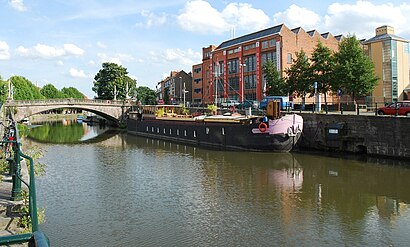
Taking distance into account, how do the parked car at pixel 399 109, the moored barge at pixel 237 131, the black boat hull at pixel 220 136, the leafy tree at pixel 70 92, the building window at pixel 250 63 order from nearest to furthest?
the parked car at pixel 399 109, the moored barge at pixel 237 131, the black boat hull at pixel 220 136, the building window at pixel 250 63, the leafy tree at pixel 70 92

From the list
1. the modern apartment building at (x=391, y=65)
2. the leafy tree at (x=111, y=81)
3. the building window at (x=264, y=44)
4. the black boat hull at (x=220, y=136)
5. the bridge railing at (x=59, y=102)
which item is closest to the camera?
the black boat hull at (x=220, y=136)

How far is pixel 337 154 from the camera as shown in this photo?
32.6 metres

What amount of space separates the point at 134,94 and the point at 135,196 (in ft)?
300

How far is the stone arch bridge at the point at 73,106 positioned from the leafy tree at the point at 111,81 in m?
24.5

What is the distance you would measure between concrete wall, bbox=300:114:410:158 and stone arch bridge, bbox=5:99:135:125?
47311mm

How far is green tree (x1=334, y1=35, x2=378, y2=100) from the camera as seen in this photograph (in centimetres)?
4341

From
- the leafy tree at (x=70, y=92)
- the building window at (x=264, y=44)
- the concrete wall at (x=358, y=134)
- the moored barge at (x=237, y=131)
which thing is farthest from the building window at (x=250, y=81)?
the leafy tree at (x=70, y=92)

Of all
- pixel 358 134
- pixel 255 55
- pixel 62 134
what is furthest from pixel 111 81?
pixel 358 134

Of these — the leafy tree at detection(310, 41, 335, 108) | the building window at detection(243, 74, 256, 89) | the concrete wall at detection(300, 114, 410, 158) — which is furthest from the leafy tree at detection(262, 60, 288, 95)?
the concrete wall at detection(300, 114, 410, 158)

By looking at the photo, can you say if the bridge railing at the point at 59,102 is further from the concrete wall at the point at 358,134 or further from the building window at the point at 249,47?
the concrete wall at the point at 358,134

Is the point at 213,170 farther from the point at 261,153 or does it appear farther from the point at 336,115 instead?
the point at 336,115

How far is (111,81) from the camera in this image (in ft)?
329

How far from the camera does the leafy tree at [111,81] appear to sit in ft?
328

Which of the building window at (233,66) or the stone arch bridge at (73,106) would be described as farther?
the building window at (233,66)
